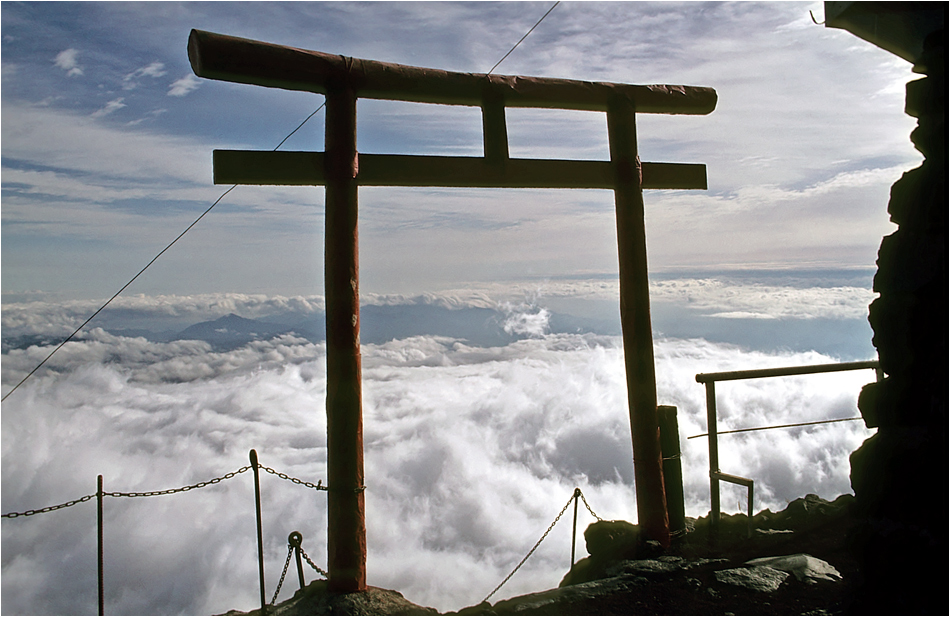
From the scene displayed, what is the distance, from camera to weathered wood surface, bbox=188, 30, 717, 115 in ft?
13.2

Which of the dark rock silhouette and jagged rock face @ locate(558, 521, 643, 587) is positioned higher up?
the dark rock silhouette

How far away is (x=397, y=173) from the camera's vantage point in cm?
460

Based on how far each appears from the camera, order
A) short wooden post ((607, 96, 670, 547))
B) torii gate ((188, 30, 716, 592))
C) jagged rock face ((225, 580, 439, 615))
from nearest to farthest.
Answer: jagged rock face ((225, 580, 439, 615)), torii gate ((188, 30, 716, 592)), short wooden post ((607, 96, 670, 547))

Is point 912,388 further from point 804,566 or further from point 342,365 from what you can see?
Answer: point 342,365

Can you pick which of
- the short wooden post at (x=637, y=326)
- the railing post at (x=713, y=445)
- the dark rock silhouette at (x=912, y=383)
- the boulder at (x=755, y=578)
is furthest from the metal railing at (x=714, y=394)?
the dark rock silhouette at (x=912, y=383)

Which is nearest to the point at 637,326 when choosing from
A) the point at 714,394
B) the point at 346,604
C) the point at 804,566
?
the point at 714,394

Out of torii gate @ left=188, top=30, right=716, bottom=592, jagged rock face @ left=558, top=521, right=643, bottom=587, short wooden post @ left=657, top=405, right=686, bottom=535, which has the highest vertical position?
torii gate @ left=188, top=30, right=716, bottom=592

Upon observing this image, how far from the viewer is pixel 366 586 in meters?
4.26

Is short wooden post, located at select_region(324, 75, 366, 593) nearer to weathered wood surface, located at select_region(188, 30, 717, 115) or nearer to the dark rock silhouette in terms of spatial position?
weathered wood surface, located at select_region(188, 30, 717, 115)

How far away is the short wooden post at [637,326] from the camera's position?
5160 mm

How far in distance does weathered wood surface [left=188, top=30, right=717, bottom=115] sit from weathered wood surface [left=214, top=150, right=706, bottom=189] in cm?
45

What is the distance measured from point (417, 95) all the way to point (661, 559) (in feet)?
12.8

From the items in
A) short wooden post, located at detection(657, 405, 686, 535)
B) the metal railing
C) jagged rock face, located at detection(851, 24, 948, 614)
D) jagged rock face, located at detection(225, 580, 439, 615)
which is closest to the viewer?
jagged rock face, located at detection(851, 24, 948, 614)

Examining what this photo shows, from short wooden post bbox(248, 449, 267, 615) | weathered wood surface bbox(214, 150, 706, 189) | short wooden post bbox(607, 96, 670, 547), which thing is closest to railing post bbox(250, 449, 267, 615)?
short wooden post bbox(248, 449, 267, 615)
